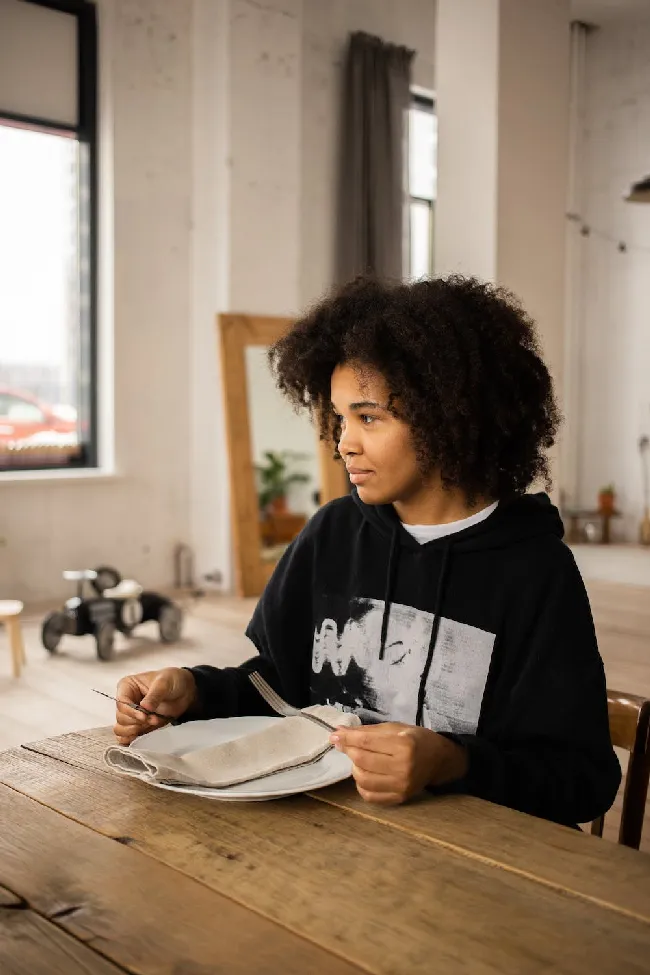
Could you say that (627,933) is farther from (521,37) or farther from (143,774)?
(521,37)

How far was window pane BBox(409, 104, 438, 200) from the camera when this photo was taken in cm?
718

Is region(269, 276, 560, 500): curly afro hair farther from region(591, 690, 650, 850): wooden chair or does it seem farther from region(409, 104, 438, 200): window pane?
region(409, 104, 438, 200): window pane

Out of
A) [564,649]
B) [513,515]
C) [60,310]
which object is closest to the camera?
[564,649]

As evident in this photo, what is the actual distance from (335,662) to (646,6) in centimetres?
714

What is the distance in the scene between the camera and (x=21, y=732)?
11.1 ft

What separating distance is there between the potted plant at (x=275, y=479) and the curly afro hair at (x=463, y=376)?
436 cm

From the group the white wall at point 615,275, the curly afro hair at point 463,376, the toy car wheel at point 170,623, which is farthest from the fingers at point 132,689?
the white wall at point 615,275

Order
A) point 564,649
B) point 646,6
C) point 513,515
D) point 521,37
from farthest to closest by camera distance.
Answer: point 646,6 < point 521,37 < point 513,515 < point 564,649

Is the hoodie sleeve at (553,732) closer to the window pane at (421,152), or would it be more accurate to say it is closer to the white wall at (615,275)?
the window pane at (421,152)

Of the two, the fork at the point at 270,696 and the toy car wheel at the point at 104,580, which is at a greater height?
the fork at the point at 270,696

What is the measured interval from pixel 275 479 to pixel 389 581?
4458mm

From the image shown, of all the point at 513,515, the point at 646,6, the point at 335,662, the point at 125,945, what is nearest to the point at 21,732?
the point at 335,662

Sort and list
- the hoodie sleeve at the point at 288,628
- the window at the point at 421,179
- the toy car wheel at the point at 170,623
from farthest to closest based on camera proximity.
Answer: the window at the point at 421,179, the toy car wheel at the point at 170,623, the hoodie sleeve at the point at 288,628

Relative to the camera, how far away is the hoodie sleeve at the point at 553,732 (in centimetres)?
113
